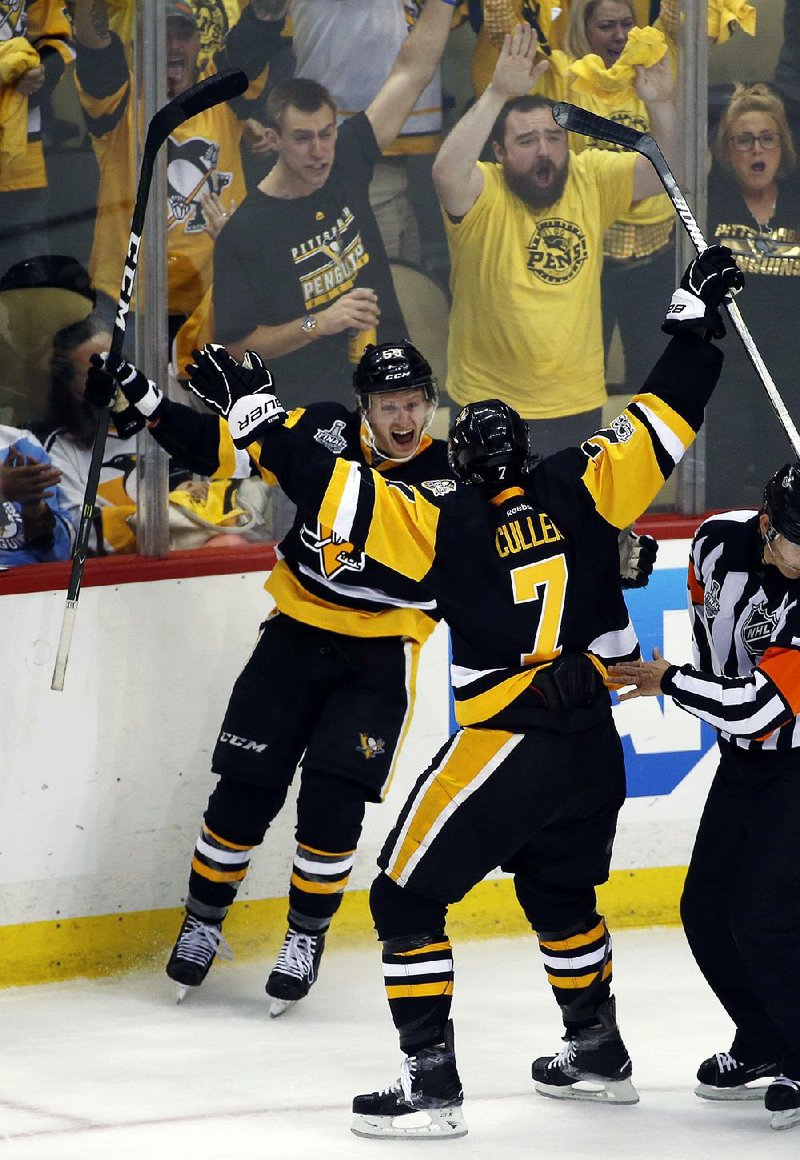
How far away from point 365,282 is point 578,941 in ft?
6.20

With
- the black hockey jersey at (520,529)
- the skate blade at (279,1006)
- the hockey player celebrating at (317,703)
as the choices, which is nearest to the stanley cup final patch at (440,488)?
the black hockey jersey at (520,529)

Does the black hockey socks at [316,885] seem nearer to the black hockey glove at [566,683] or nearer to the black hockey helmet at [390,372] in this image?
the black hockey helmet at [390,372]

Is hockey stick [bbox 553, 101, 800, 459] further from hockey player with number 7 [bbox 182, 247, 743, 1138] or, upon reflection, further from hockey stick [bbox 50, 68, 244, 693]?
hockey stick [bbox 50, 68, 244, 693]

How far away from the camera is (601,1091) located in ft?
10.7

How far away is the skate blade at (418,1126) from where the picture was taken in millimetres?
3018

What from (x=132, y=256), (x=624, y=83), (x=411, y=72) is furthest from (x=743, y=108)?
(x=132, y=256)

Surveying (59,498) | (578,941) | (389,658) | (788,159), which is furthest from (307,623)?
(788,159)

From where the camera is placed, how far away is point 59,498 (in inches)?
162

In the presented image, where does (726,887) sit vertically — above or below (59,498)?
below

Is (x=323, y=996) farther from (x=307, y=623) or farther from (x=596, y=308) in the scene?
(x=596, y=308)

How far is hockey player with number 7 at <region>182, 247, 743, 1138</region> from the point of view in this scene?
292 cm

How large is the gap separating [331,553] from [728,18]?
1.89 meters

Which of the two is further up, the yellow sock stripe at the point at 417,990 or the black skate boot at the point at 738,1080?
the yellow sock stripe at the point at 417,990

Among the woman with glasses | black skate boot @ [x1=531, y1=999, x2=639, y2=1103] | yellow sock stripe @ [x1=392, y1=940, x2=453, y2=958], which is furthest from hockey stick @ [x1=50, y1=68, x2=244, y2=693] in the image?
the woman with glasses
